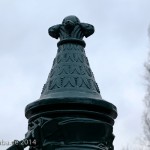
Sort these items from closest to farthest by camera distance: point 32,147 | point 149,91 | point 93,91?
point 32,147
point 93,91
point 149,91

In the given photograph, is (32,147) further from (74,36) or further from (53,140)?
(74,36)

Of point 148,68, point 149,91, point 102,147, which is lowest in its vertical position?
point 102,147

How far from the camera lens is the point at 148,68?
1294 cm

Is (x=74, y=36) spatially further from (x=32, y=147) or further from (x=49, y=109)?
(x=32, y=147)

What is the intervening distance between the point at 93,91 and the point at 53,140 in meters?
0.33

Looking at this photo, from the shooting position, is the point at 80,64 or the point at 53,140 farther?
the point at 80,64

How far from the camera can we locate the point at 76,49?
86.6 inches

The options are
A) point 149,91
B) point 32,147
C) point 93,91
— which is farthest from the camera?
→ point 149,91

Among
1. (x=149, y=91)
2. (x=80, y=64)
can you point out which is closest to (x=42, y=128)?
(x=80, y=64)

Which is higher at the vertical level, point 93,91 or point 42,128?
point 93,91

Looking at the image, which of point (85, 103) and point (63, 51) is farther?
point (63, 51)

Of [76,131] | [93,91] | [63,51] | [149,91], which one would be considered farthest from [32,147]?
[149,91]

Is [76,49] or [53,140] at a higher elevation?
[76,49]

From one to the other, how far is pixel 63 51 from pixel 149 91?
10425 millimetres
